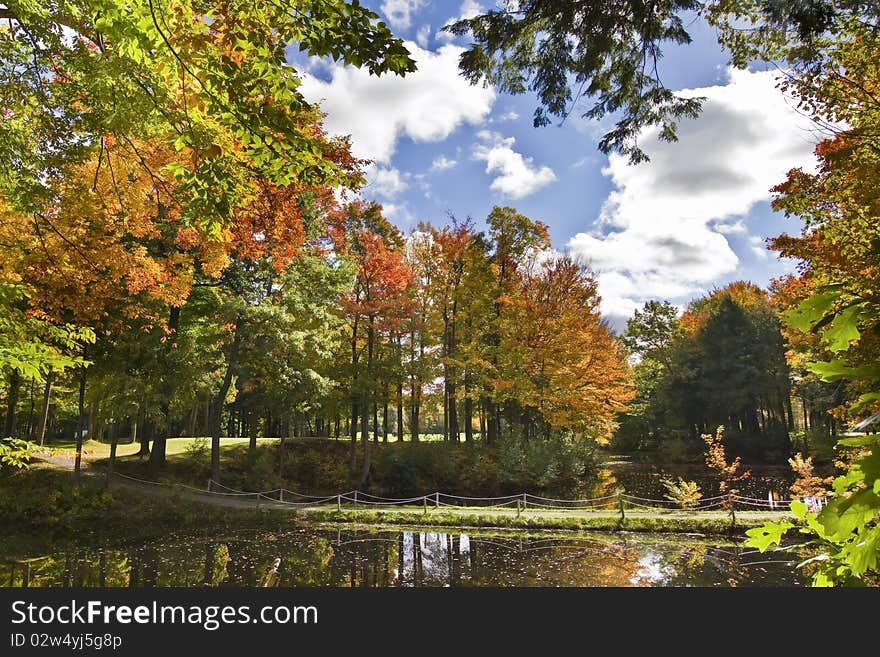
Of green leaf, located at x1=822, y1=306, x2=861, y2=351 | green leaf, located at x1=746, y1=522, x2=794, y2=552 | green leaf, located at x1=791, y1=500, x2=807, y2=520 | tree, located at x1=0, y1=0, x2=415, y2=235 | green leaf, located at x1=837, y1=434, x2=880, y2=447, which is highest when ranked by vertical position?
tree, located at x1=0, y1=0, x2=415, y2=235

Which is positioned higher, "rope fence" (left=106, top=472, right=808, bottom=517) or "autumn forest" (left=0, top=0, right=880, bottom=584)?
"autumn forest" (left=0, top=0, right=880, bottom=584)

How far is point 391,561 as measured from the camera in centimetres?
1206

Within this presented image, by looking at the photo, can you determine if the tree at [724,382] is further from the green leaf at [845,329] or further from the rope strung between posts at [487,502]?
the green leaf at [845,329]

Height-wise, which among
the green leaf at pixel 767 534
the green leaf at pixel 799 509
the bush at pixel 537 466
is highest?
the green leaf at pixel 799 509

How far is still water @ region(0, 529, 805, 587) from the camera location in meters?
10.4

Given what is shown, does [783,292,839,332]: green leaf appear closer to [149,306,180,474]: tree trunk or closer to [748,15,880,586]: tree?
[748,15,880,586]: tree

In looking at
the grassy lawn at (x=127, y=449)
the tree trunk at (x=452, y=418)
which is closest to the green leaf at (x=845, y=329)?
the tree trunk at (x=452, y=418)

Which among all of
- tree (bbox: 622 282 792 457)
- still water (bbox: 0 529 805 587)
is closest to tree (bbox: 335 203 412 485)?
still water (bbox: 0 529 805 587)

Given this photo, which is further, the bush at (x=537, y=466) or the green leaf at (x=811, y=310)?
the bush at (x=537, y=466)

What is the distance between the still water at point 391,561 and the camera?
1037cm

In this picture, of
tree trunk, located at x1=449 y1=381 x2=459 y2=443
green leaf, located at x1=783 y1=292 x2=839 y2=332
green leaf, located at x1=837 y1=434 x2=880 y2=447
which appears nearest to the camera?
green leaf, located at x1=837 y1=434 x2=880 y2=447

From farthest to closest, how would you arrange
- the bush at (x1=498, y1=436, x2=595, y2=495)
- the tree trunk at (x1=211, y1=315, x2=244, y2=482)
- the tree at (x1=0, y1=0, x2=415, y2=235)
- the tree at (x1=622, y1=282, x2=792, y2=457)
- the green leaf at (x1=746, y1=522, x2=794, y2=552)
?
1. the tree at (x1=622, y1=282, x2=792, y2=457)
2. the bush at (x1=498, y1=436, x2=595, y2=495)
3. the tree trunk at (x1=211, y1=315, x2=244, y2=482)
4. the tree at (x1=0, y1=0, x2=415, y2=235)
5. the green leaf at (x1=746, y1=522, x2=794, y2=552)

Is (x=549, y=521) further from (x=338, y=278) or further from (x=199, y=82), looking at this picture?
(x=199, y=82)

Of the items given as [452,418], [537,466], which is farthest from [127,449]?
[537,466]
